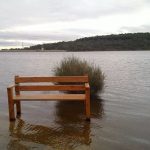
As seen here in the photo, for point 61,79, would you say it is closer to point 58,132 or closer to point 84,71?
point 58,132

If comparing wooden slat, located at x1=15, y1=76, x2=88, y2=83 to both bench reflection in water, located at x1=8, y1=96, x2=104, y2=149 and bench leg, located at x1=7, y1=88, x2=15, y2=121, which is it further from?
bench reflection in water, located at x1=8, y1=96, x2=104, y2=149

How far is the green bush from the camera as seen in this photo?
1338cm

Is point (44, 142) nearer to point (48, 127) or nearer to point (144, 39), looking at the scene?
point (48, 127)

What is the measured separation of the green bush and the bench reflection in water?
3366 millimetres

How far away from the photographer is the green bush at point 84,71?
13375mm

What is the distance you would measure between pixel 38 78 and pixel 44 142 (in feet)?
9.56

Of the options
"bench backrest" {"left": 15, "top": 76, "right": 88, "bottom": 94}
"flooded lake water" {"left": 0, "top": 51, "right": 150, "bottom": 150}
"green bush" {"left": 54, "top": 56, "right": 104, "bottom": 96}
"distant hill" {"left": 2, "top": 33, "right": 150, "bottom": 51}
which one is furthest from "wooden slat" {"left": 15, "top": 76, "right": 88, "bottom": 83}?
"distant hill" {"left": 2, "top": 33, "right": 150, "bottom": 51}

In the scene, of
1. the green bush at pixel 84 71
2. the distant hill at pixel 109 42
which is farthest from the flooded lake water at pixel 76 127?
the distant hill at pixel 109 42

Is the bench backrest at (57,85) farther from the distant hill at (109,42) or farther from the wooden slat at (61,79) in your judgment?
the distant hill at (109,42)

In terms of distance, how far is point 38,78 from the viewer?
9625 mm

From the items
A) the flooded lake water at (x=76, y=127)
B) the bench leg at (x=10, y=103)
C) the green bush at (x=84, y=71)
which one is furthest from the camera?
the green bush at (x=84, y=71)

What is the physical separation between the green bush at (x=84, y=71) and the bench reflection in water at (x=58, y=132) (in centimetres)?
337

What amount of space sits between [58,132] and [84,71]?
5.92 metres

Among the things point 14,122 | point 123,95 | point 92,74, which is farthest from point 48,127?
point 123,95
